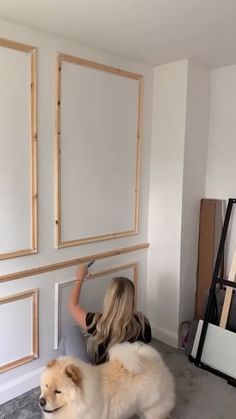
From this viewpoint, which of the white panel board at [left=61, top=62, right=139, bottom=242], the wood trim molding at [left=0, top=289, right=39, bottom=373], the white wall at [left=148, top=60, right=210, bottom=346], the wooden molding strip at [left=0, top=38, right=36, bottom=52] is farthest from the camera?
the white wall at [left=148, top=60, right=210, bottom=346]

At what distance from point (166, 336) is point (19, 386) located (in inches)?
48.6

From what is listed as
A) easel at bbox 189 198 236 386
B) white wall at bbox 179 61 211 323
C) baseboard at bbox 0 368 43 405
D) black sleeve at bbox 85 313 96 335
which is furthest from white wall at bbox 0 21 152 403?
easel at bbox 189 198 236 386

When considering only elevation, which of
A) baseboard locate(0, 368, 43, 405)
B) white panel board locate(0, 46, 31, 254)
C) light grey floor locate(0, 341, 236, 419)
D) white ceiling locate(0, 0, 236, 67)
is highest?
white ceiling locate(0, 0, 236, 67)

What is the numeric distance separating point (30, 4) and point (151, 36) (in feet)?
2.47

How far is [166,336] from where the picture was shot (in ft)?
9.75

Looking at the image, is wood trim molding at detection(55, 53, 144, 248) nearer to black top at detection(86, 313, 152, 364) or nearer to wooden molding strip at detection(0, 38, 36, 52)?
wooden molding strip at detection(0, 38, 36, 52)

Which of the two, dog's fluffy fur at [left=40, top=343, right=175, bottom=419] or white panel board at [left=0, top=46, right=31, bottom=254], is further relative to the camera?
white panel board at [left=0, top=46, right=31, bottom=254]

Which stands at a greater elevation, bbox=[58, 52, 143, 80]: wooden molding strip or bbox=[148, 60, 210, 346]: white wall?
bbox=[58, 52, 143, 80]: wooden molding strip

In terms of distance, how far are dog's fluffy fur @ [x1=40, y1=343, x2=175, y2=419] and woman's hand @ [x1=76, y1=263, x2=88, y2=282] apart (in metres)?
0.65

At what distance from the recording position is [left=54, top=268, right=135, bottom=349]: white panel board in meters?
2.43

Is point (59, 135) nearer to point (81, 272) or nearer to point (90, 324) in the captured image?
point (81, 272)

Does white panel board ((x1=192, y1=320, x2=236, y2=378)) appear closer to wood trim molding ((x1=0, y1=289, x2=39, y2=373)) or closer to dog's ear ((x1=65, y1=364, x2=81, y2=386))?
wood trim molding ((x1=0, y1=289, x2=39, y2=373))

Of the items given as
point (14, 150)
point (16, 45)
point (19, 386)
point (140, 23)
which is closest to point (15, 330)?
point (19, 386)

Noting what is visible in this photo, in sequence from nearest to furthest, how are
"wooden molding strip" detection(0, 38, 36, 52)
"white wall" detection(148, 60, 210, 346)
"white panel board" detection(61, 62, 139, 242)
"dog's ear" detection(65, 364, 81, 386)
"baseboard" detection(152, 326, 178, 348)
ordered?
"dog's ear" detection(65, 364, 81, 386)
"wooden molding strip" detection(0, 38, 36, 52)
"white panel board" detection(61, 62, 139, 242)
"white wall" detection(148, 60, 210, 346)
"baseboard" detection(152, 326, 178, 348)
